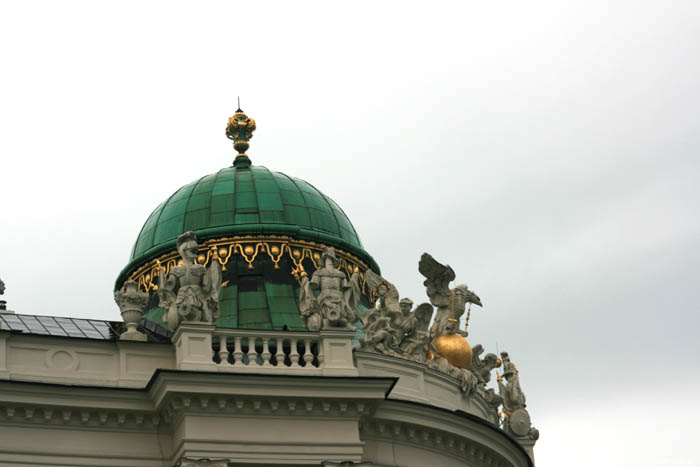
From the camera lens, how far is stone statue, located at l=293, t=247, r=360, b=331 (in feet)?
92.6

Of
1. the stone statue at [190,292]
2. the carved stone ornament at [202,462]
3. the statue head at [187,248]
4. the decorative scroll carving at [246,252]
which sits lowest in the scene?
the carved stone ornament at [202,462]

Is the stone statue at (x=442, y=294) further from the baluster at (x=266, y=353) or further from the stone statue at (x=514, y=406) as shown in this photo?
the baluster at (x=266, y=353)

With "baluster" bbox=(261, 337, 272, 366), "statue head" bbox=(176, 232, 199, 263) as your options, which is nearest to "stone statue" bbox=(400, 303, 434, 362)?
"baluster" bbox=(261, 337, 272, 366)

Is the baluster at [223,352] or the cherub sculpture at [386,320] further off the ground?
the cherub sculpture at [386,320]

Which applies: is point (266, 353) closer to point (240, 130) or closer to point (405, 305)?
point (405, 305)

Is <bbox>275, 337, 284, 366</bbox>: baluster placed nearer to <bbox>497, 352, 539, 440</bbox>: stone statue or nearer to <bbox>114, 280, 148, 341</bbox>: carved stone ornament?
<bbox>114, 280, 148, 341</bbox>: carved stone ornament

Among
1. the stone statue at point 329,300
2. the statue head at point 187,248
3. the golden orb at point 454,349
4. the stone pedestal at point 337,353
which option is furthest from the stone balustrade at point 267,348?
the golden orb at point 454,349

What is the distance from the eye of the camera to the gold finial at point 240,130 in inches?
1513

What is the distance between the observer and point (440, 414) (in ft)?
96.0

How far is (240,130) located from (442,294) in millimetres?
9480

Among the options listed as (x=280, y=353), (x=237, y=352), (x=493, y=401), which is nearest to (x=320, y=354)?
(x=280, y=353)

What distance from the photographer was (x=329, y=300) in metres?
28.3

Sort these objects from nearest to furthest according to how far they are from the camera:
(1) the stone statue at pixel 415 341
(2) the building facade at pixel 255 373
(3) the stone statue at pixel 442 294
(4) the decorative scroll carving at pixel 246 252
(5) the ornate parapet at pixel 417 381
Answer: (2) the building facade at pixel 255 373 < (5) the ornate parapet at pixel 417 381 < (1) the stone statue at pixel 415 341 < (3) the stone statue at pixel 442 294 < (4) the decorative scroll carving at pixel 246 252

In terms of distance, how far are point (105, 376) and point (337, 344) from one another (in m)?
4.72
